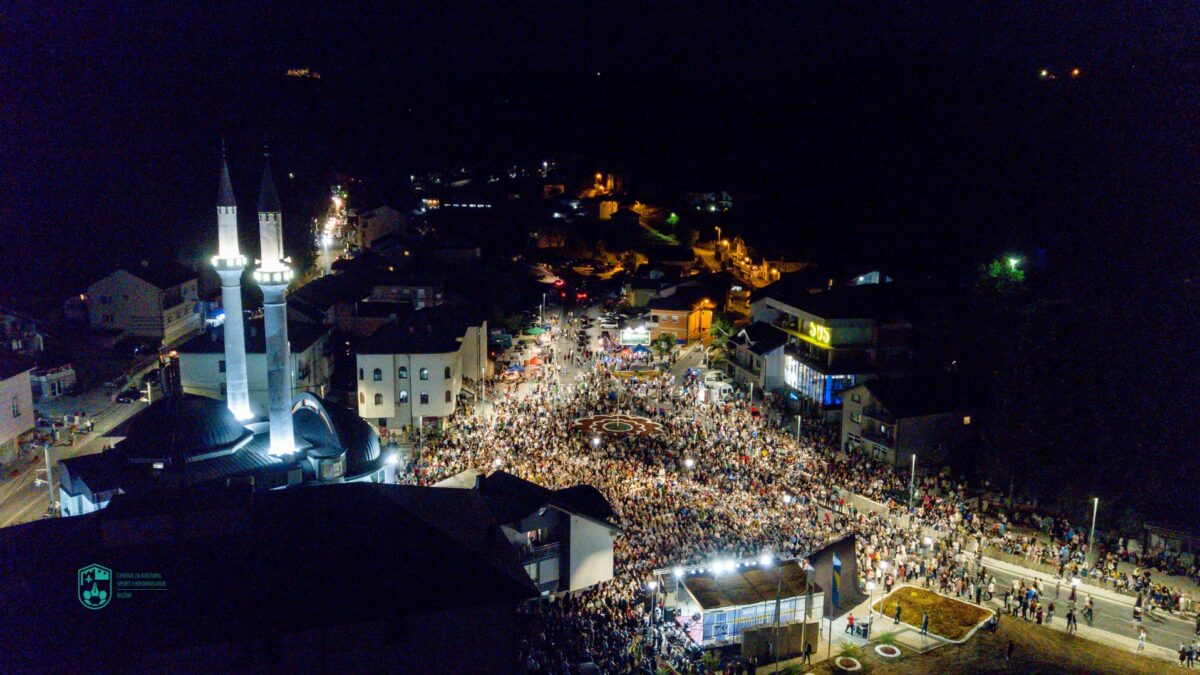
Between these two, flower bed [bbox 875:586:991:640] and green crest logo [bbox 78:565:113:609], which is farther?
flower bed [bbox 875:586:991:640]

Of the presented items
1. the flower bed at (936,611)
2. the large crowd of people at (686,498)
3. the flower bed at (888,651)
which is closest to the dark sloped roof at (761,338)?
the large crowd of people at (686,498)

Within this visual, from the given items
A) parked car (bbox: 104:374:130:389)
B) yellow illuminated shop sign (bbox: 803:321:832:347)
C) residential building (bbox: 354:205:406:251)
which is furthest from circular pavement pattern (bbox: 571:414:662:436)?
residential building (bbox: 354:205:406:251)

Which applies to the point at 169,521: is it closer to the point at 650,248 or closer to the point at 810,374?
the point at 810,374

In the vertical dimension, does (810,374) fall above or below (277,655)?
below

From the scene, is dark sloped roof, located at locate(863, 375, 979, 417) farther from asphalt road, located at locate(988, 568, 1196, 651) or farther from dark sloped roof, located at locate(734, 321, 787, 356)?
asphalt road, located at locate(988, 568, 1196, 651)

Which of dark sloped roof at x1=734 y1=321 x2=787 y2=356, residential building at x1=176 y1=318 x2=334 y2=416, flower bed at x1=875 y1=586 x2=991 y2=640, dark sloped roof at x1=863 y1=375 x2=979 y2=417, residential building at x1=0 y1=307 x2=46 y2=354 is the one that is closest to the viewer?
flower bed at x1=875 y1=586 x2=991 y2=640

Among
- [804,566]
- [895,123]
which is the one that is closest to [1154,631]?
[804,566]
